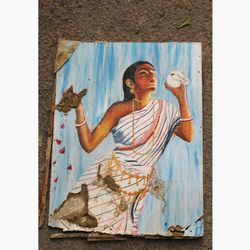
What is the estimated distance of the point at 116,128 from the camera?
1.10 m

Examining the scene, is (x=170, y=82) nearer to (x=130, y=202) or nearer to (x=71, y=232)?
(x=130, y=202)

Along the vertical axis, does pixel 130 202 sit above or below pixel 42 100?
below

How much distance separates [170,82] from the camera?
111cm

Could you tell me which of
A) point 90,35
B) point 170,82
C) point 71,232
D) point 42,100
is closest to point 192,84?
point 170,82

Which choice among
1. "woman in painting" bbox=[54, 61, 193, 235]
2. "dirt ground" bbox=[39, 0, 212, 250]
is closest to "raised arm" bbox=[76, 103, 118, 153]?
"woman in painting" bbox=[54, 61, 193, 235]

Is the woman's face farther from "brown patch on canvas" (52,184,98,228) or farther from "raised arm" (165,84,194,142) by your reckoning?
"brown patch on canvas" (52,184,98,228)

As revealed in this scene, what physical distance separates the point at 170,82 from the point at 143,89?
0.09 m

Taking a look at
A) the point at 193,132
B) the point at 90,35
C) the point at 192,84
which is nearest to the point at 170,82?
the point at 192,84

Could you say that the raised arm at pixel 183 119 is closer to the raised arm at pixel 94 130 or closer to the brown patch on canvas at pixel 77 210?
the raised arm at pixel 94 130

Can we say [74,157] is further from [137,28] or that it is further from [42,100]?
[137,28]

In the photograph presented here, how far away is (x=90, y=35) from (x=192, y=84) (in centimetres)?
35

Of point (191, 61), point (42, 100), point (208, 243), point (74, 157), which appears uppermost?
point (191, 61)

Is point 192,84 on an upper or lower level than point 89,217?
upper

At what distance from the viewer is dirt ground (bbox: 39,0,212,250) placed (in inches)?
44.0
